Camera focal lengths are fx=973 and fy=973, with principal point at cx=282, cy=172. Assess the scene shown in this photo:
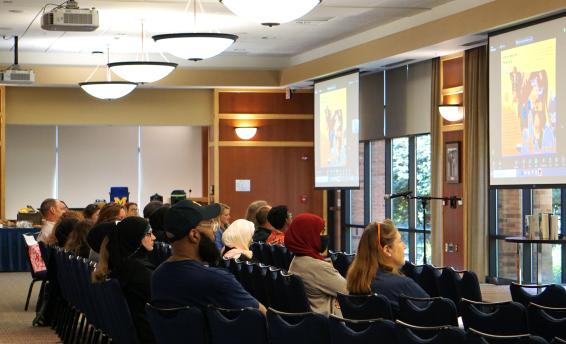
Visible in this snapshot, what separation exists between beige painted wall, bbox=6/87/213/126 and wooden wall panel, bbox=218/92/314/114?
0.45 metres

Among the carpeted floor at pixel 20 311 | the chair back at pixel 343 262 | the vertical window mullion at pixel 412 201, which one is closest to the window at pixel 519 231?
the carpeted floor at pixel 20 311

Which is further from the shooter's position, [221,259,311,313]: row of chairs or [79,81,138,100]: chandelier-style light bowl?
[79,81,138,100]: chandelier-style light bowl

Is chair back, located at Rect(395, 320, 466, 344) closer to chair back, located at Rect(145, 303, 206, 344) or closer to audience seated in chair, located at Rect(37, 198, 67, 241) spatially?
chair back, located at Rect(145, 303, 206, 344)

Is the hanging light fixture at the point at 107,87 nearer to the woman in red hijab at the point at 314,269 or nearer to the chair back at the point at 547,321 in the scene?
the woman in red hijab at the point at 314,269

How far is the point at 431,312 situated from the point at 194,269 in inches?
53.7

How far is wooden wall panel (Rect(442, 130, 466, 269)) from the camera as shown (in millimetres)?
14680

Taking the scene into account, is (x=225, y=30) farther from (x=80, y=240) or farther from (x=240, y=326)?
(x=240, y=326)

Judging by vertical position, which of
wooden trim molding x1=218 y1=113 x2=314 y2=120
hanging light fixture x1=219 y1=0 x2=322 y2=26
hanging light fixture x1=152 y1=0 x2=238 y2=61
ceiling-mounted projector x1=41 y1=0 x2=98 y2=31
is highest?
ceiling-mounted projector x1=41 y1=0 x2=98 y2=31

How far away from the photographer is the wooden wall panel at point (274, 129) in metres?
20.4

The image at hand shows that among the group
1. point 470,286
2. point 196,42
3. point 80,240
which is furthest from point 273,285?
point 196,42

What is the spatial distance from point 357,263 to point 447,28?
8.10 meters

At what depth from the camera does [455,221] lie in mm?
14898

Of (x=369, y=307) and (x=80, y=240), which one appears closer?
(x=369, y=307)

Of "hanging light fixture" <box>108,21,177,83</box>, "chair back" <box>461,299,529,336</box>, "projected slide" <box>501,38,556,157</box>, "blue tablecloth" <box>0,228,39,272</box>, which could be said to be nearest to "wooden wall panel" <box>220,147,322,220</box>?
"blue tablecloth" <box>0,228,39,272</box>
